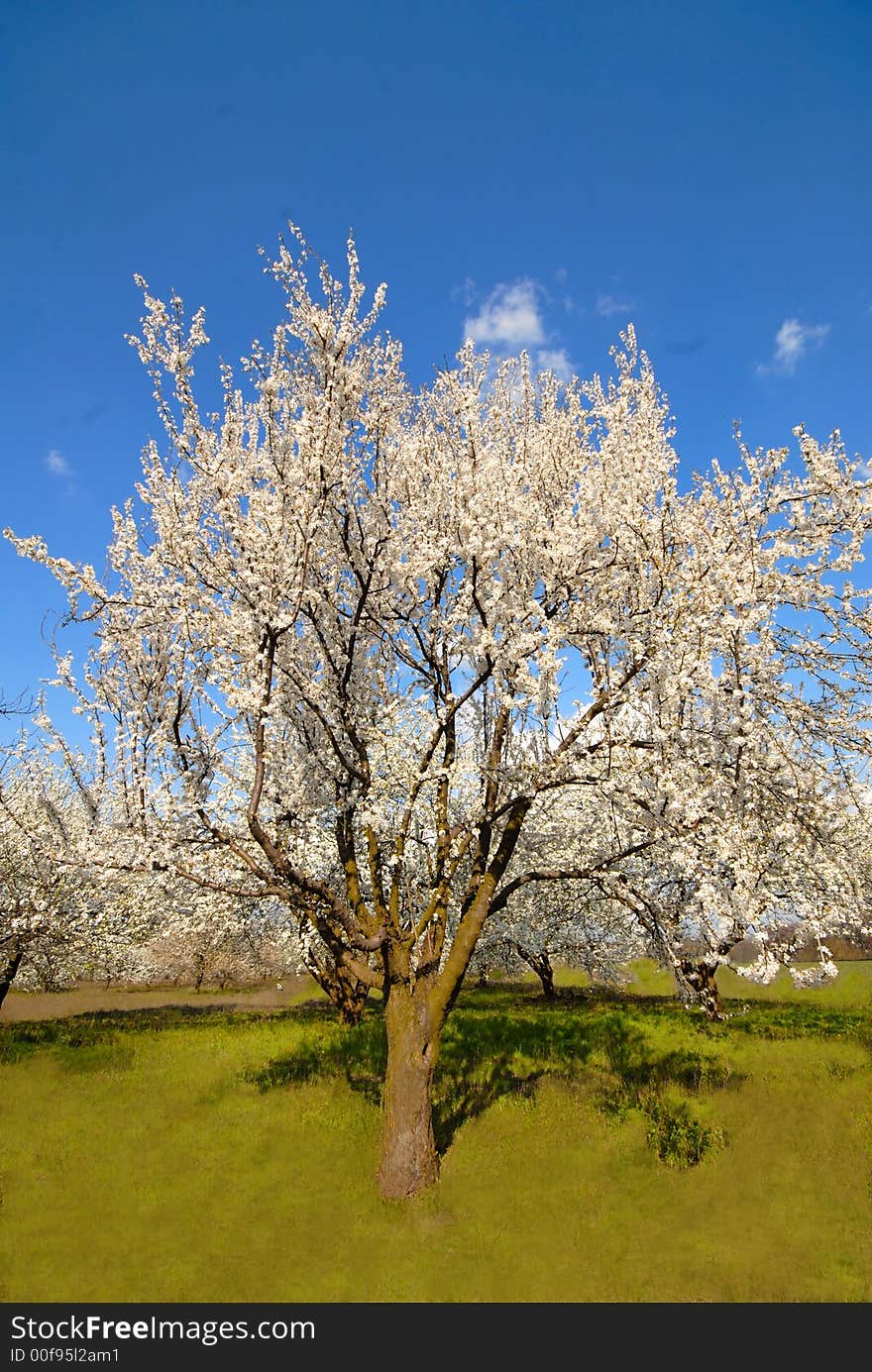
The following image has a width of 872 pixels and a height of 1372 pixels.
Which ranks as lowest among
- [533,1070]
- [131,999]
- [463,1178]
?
[131,999]

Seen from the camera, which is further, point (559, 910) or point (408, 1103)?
point (559, 910)

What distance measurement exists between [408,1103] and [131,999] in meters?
44.5

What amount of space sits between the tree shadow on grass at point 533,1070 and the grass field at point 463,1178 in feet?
0.24

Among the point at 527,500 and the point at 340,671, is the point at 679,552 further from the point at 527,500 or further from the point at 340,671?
the point at 340,671

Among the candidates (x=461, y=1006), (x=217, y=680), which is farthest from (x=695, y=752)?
(x=461, y=1006)

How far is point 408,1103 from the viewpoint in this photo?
9812 millimetres

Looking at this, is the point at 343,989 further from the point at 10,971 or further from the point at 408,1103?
the point at 408,1103

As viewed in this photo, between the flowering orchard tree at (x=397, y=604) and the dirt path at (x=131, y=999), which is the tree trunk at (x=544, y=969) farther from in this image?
the flowering orchard tree at (x=397, y=604)

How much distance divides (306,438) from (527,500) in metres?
3.35

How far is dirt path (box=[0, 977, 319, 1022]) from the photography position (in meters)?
39.8

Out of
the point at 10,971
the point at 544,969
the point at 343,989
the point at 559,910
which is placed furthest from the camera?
the point at 544,969

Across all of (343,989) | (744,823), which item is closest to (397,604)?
(744,823)

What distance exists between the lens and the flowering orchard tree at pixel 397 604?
9641 millimetres

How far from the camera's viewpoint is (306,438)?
9805 mm
